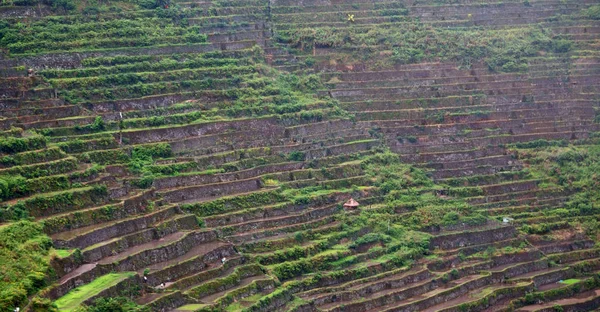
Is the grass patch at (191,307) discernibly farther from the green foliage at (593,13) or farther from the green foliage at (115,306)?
the green foliage at (593,13)

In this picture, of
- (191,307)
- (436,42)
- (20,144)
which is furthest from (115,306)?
(436,42)

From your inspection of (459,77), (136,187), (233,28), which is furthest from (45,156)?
(459,77)

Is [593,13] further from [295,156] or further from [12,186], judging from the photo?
[12,186]

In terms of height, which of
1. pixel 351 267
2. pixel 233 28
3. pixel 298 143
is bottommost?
pixel 351 267

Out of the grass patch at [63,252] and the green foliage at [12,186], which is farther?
the green foliage at [12,186]

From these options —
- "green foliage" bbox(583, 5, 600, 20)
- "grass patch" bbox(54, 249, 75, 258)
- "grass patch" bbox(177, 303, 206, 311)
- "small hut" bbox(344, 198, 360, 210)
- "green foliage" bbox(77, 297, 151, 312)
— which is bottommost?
"grass patch" bbox(177, 303, 206, 311)

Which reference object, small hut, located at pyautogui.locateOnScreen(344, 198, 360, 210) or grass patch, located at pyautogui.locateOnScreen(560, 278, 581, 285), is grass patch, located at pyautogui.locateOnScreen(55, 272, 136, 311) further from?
grass patch, located at pyautogui.locateOnScreen(560, 278, 581, 285)

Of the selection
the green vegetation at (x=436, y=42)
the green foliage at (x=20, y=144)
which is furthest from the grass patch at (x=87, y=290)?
the green vegetation at (x=436, y=42)

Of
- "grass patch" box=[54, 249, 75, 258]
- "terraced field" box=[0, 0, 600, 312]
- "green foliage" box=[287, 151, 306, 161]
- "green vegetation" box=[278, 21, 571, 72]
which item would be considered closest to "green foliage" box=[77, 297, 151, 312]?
"terraced field" box=[0, 0, 600, 312]

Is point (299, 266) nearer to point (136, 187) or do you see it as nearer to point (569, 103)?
point (136, 187)
